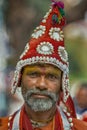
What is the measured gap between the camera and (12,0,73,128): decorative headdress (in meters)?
3.99

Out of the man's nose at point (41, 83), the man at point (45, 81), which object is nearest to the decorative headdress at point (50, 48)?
the man at point (45, 81)

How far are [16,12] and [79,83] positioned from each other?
0.92 metres

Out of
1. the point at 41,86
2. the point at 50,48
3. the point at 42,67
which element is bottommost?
the point at 41,86

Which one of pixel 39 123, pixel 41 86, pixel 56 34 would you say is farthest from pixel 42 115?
pixel 56 34

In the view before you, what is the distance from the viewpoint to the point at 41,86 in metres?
3.89

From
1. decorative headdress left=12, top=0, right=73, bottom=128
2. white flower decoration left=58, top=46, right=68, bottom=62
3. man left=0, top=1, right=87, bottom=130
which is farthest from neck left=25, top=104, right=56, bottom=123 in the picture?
white flower decoration left=58, top=46, right=68, bottom=62

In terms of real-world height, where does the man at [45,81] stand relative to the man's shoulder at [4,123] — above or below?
above

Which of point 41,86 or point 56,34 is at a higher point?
point 56,34

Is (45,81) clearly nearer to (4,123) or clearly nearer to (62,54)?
(62,54)

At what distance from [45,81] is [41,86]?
0.14 ft

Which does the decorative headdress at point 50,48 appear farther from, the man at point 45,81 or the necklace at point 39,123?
the necklace at point 39,123

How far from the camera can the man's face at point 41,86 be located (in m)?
3.91

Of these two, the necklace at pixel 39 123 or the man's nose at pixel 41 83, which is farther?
the necklace at pixel 39 123

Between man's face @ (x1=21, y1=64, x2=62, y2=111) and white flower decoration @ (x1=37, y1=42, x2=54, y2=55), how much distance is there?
97 millimetres
